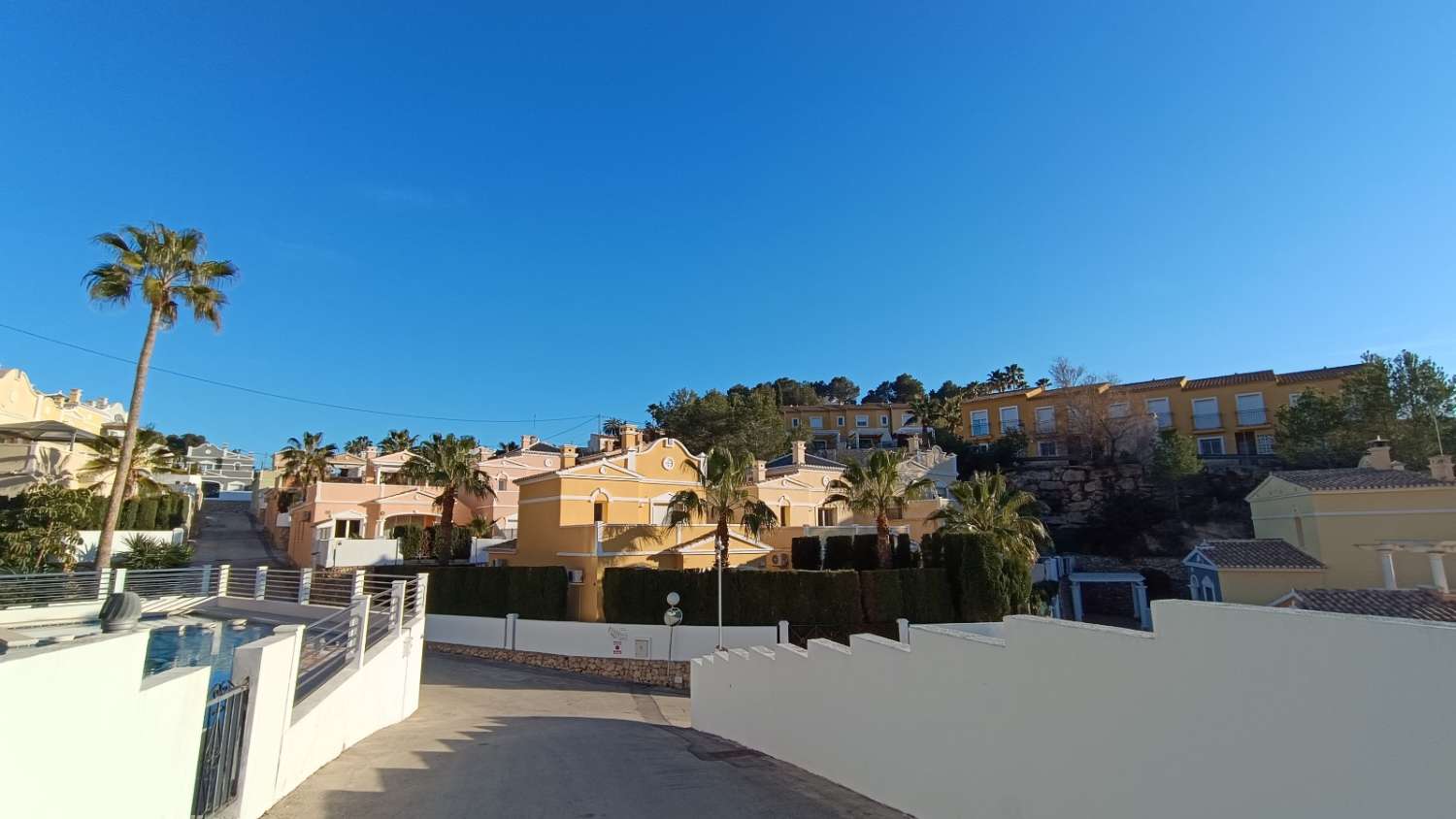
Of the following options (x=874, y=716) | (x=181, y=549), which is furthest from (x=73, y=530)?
(x=874, y=716)

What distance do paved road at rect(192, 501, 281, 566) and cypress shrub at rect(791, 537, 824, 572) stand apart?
2903cm

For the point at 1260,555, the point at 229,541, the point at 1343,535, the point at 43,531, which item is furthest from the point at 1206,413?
the point at 229,541

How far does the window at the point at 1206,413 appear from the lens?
55.1 m

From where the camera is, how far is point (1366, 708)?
9.82ft

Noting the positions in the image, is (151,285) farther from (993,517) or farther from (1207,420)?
(1207,420)

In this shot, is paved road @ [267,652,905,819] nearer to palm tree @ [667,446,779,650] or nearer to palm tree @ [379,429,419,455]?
palm tree @ [667,446,779,650]

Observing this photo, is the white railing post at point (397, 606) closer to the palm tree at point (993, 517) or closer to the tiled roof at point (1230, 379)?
the palm tree at point (993, 517)

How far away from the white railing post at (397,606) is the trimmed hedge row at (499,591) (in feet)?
44.8

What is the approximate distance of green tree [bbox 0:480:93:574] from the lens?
85.3 feet

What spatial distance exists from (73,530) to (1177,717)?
3806cm

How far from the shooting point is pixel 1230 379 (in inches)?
2189

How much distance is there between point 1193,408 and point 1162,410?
83.4 inches

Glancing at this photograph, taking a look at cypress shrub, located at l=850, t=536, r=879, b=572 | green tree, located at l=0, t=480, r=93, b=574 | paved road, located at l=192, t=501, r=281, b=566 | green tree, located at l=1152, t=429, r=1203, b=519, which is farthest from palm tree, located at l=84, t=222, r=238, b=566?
green tree, located at l=1152, t=429, r=1203, b=519

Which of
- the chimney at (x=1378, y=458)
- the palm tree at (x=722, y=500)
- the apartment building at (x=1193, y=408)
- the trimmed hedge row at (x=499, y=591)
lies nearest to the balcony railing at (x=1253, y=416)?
the apartment building at (x=1193, y=408)
